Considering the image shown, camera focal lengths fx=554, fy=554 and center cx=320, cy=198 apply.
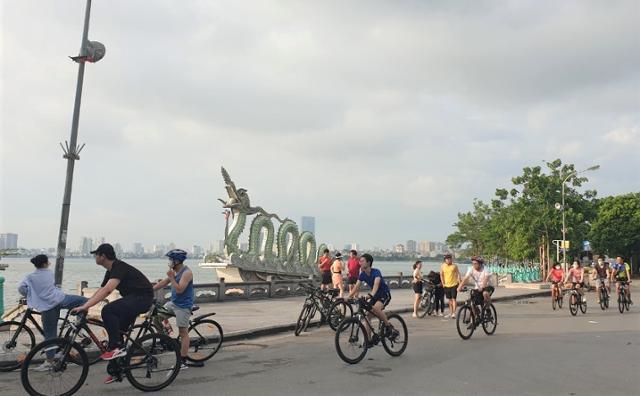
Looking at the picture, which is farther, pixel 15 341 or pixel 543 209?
pixel 543 209

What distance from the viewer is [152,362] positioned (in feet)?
23.0

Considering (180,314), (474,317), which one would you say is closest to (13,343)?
(180,314)

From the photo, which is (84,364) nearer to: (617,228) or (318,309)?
(318,309)

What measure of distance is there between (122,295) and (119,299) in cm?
16

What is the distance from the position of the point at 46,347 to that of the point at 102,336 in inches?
66.2

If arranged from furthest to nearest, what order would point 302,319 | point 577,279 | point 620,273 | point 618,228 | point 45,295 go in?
point 618,228 → point 620,273 → point 577,279 → point 302,319 → point 45,295

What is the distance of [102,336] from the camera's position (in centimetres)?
805

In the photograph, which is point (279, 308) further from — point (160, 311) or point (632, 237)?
point (632, 237)

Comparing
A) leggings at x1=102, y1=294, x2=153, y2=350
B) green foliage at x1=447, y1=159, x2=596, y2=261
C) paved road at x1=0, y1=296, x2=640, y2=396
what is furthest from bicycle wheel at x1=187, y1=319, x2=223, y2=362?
green foliage at x1=447, y1=159, x2=596, y2=261

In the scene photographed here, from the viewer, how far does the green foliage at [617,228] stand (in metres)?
57.0

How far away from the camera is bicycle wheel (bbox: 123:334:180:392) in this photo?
6902 mm

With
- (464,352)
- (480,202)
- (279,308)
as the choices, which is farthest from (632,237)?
(464,352)

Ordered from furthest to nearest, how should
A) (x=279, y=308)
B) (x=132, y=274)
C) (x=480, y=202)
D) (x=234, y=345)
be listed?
(x=480, y=202) → (x=279, y=308) → (x=234, y=345) → (x=132, y=274)

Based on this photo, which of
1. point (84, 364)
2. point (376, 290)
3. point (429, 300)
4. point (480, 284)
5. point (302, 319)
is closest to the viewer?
point (84, 364)
